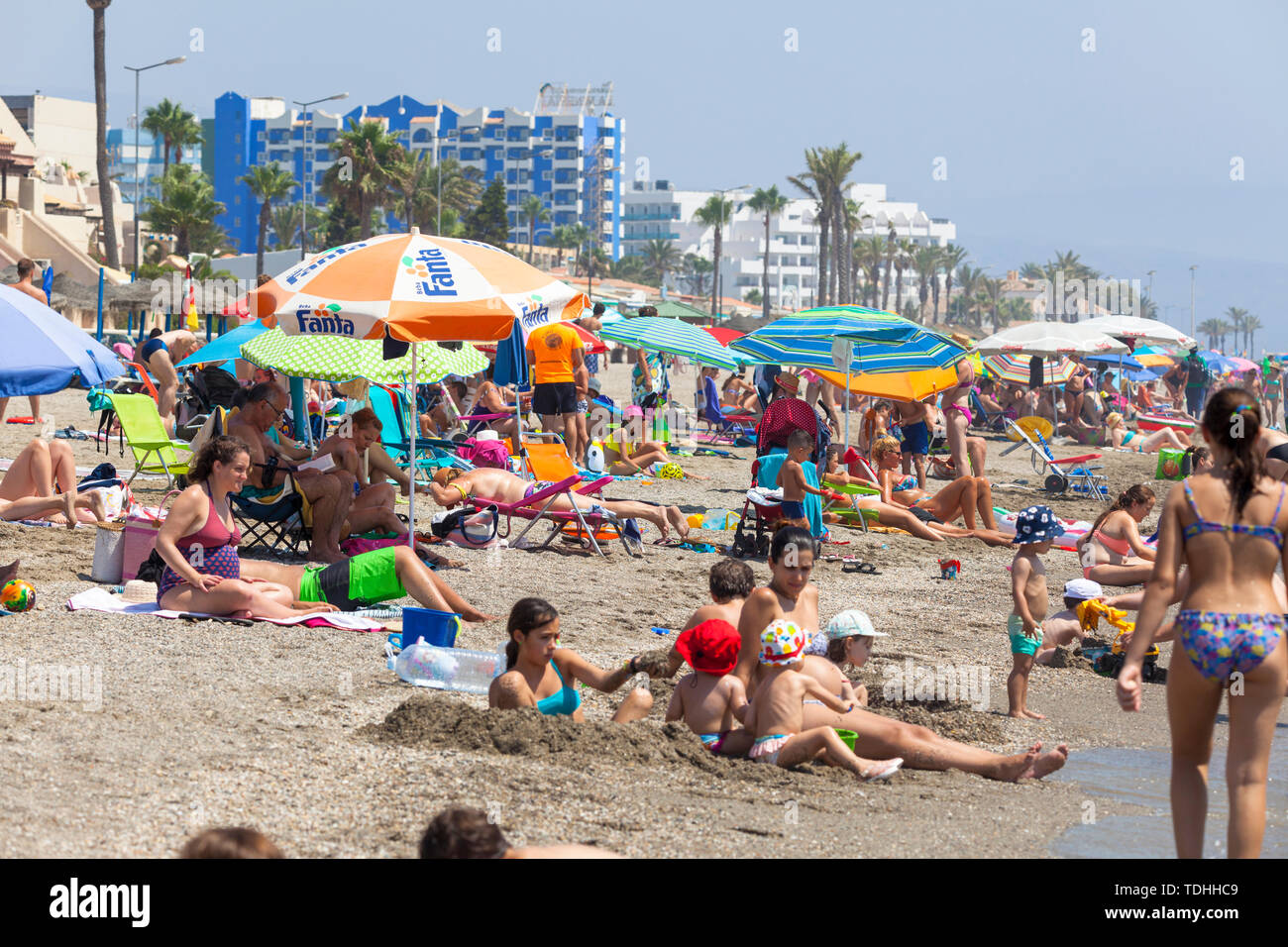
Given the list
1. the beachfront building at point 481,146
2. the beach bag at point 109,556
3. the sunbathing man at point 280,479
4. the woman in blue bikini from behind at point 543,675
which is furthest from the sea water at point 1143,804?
the beachfront building at point 481,146

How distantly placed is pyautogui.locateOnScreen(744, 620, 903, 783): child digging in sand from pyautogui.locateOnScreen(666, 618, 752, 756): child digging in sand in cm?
13

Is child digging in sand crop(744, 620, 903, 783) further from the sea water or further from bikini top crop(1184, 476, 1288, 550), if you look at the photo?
bikini top crop(1184, 476, 1288, 550)

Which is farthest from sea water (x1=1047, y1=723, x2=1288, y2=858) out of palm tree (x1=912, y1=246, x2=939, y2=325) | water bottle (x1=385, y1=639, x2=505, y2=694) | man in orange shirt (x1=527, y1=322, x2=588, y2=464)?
palm tree (x1=912, y1=246, x2=939, y2=325)

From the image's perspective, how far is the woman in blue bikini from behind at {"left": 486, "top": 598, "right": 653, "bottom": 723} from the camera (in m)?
5.54

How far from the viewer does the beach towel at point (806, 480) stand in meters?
10.6

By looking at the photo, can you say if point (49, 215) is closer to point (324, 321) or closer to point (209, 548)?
point (324, 321)

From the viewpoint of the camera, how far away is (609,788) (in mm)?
4988

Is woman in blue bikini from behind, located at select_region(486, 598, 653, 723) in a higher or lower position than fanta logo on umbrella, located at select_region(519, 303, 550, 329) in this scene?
lower

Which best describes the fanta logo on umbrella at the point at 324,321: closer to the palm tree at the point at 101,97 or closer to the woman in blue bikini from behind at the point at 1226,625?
the woman in blue bikini from behind at the point at 1226,625

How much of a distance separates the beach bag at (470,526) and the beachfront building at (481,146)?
13373 centimetres

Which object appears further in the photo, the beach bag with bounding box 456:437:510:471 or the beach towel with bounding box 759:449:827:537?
the beach bag with bounding box 456:437:510:471

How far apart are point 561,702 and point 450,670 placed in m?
Result: 0.96

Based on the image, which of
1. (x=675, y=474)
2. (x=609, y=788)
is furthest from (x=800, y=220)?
(x=609, y=788)

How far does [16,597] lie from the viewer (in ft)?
23.7
